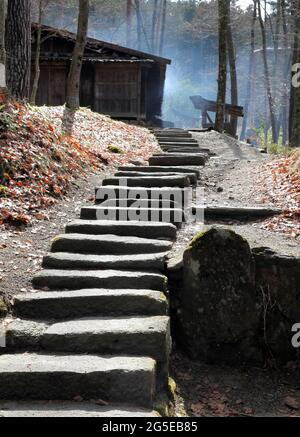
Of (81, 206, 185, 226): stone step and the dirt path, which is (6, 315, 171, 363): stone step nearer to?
the dirt path

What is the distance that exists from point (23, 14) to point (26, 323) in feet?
24.7

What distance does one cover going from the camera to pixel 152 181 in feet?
25.1

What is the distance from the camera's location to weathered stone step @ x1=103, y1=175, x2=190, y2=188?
765 cm

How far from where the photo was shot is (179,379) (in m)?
4.61

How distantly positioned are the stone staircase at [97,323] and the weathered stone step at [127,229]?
0.5 inches

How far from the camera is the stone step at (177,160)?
9562mm

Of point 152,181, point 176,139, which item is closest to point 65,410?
point 152,181

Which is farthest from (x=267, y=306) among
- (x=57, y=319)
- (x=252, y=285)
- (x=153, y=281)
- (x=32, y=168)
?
(x=32, y=168)

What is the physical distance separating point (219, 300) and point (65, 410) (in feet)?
6.89

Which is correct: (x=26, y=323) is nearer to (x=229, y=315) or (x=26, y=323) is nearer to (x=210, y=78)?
(x=229, y=315)

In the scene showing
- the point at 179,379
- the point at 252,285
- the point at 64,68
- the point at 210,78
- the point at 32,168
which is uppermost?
the point at 210,78
